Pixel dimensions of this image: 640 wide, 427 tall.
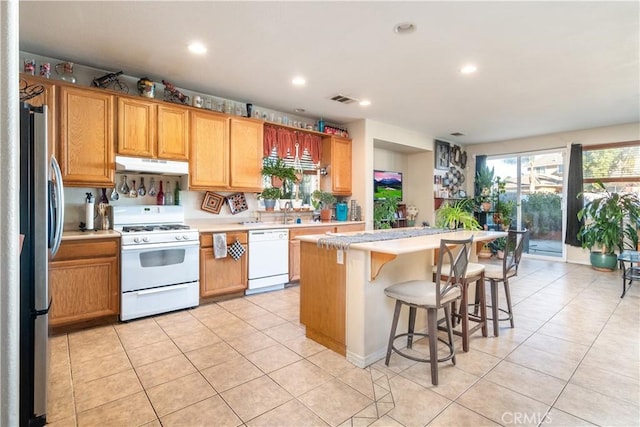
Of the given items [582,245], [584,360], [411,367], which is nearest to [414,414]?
[411,367]

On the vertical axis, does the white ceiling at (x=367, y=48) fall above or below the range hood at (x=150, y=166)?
above

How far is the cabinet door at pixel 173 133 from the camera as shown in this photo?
3.70 meters

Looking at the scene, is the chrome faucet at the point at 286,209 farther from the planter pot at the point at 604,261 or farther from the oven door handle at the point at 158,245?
the planter pot at the point at 604,261

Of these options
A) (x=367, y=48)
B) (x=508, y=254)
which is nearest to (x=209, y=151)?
(x=367, y=48)

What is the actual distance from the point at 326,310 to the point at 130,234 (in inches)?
81.1

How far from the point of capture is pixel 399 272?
2742 millimetres

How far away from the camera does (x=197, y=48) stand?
3.02 m

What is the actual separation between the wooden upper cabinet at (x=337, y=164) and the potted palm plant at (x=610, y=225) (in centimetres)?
439

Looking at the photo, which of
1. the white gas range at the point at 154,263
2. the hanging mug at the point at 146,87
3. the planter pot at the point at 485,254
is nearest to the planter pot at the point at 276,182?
the white gas range at the point at 154,263

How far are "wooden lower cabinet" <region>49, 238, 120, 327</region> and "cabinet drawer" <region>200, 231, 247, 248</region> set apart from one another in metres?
0.85

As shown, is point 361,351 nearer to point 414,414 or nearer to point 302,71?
point 414,414

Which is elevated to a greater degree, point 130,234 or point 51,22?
point 51,22

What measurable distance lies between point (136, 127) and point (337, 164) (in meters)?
2.99

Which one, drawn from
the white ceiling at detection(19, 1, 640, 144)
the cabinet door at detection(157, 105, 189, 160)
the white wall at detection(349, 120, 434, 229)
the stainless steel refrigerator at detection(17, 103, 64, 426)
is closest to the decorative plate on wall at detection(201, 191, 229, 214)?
the cabinet door at detection(157, 105, 189, 160)
